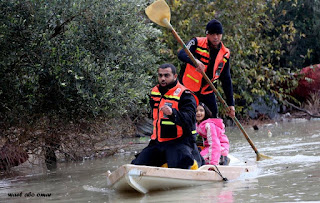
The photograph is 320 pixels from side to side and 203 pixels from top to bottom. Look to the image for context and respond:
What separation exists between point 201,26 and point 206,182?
943 cm

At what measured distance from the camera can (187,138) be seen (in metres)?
6.89

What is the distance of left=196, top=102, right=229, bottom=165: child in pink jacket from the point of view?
305 inches

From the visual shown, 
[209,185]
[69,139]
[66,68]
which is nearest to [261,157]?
[209,185]

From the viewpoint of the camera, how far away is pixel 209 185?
6.84 m

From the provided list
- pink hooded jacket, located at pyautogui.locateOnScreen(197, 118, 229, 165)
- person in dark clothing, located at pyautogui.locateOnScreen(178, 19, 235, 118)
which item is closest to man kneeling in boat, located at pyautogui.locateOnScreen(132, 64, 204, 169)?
pink hooded jacket, located at pyautogui.locateOnScreen(197, 118, 229, 165)

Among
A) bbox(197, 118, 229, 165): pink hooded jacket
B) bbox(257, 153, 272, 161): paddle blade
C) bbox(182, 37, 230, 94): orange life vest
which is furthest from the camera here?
bbox(257, 153, 272, 161): paddle blade

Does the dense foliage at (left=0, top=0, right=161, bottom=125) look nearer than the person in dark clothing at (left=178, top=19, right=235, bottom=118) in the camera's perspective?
No

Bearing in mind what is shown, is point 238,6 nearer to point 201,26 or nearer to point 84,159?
point 201,26

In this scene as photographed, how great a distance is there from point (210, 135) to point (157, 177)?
1.75m

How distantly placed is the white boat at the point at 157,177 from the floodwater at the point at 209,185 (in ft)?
0.27

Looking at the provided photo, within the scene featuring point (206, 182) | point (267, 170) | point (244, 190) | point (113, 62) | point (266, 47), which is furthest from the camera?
point (266, 47)

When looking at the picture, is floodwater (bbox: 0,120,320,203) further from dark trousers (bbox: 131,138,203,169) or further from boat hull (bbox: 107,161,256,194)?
dark trousers (bbox: 131,138,203,169)

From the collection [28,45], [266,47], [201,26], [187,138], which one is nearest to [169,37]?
[201,26]

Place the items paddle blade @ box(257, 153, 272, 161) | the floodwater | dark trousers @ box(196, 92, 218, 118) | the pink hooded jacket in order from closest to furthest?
the floodwater
the pink hooded jacket
dark trousers @ box(196, 92, 218, 118)
paddle blade @ box(257, 153, 272, 161)
